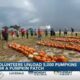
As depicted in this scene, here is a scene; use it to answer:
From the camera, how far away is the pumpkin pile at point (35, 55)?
14741 mm

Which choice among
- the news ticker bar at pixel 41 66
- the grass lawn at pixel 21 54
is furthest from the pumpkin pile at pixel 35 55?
the news ticker bar at pixel 41 66

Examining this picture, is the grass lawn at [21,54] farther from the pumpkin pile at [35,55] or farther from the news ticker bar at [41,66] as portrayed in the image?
the news ticker bar at [41,66]

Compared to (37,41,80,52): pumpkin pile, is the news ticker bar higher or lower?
lower

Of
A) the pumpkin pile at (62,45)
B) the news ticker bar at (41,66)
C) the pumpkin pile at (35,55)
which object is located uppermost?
the pumpkin pile at (62,45)

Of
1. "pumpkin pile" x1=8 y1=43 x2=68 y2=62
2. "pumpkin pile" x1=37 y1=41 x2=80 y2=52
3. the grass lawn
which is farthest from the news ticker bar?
"pumpkin pile" x1=37 y1=41 x2=80 y2=52

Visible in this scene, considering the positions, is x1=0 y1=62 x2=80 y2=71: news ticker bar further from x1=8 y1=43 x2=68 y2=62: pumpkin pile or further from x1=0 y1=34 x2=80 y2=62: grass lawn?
x1=0 y1=34 x2=80 y2=62: grass lawn

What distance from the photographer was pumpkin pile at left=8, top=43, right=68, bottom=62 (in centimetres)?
1474

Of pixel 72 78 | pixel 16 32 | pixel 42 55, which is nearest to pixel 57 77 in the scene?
pixel 72 78

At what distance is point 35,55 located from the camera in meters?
15.2

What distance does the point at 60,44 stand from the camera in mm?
15570

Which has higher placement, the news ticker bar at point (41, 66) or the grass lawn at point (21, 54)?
the grass lawn at point (21, 54)

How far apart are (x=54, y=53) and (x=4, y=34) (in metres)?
1.95

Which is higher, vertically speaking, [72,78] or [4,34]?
[4,34]

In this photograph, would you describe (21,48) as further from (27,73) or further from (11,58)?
(27,73)
